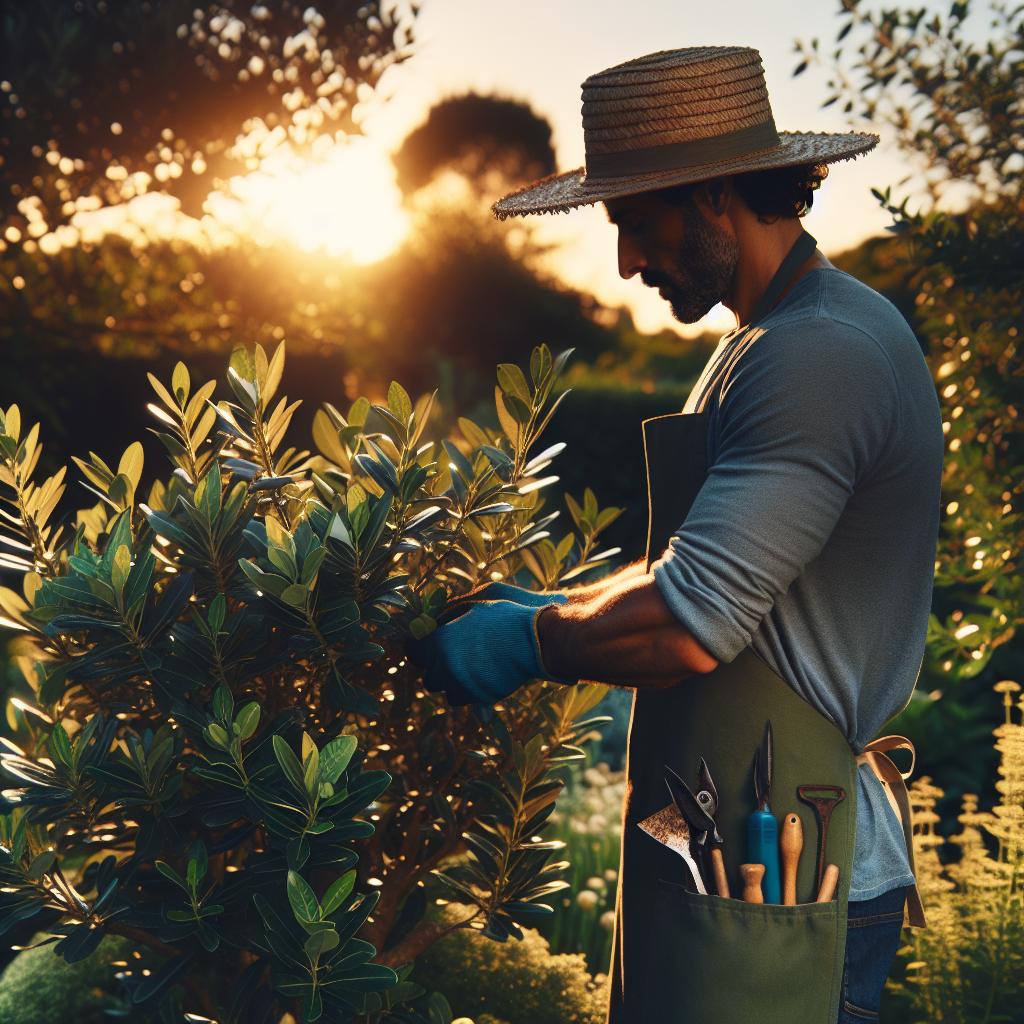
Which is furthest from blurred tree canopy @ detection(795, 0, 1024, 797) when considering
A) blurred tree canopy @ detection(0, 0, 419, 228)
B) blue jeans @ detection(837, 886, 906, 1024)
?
blurred tree canopy @ detection(0, 0, 419, 228)

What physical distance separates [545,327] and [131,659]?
24.6 meters

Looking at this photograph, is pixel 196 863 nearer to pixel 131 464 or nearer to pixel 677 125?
pixel 131 464

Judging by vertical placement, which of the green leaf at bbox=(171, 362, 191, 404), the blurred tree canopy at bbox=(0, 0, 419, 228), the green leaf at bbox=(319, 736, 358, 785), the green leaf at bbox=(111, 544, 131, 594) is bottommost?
the green leaf at bbox=(319, 736, 358, 785)

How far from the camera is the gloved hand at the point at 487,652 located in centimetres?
208

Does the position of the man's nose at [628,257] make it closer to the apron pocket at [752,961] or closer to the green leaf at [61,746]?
the apron pocket at [752,961]

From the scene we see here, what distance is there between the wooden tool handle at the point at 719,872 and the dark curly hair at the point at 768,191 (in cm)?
108

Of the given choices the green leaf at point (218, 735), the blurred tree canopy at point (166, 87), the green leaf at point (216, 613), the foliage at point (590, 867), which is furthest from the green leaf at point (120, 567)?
the blurred tree canopy at point (166, 87)

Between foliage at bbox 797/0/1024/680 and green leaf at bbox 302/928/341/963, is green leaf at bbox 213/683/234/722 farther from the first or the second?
foliage at bbox 797/0/1024/680

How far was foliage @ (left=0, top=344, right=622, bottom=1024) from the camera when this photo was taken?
2.00 metres

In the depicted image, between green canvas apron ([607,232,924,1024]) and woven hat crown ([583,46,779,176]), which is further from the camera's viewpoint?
woven hat crown ([583,46,779,176])

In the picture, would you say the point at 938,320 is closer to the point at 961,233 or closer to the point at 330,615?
the point at 961,233

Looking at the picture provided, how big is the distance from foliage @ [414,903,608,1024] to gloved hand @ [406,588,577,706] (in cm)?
149

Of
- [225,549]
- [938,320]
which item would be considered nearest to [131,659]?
[225,549]

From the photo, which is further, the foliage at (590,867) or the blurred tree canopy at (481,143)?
the blurred tree canopy at (481,143)
